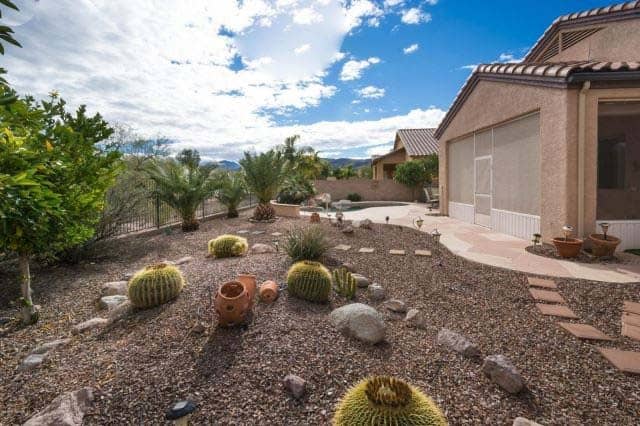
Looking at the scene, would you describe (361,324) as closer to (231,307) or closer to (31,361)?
(231,307)

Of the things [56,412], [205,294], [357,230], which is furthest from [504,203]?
[56,412]

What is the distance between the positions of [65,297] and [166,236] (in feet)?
15.5

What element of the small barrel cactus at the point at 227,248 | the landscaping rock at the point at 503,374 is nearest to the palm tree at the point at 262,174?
the small barrel cactus at the point at 227,248

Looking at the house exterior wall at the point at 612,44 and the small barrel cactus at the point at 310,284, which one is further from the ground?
the house exterior wall at the point at 612,44

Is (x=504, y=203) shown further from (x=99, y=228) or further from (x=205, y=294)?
(x=99, y=228)

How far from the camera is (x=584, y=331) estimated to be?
347 centimetres

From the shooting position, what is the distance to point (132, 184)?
26.1 ft

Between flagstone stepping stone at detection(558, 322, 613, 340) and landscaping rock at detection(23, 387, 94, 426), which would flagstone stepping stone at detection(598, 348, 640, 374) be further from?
landscaping rock at detection(23, 387, 94, 426)

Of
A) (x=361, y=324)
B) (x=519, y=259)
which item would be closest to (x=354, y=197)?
(x=519, y=259)

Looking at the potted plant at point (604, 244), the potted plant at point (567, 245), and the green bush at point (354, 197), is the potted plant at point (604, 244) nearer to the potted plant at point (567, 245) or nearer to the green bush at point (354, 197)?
the potted plant at point (567, 245)

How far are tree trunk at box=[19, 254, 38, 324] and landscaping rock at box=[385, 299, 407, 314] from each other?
4668mm

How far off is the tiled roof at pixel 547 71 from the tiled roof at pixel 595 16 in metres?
3.13

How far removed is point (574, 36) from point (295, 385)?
43.8ft

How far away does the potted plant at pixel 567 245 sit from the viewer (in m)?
6.06
